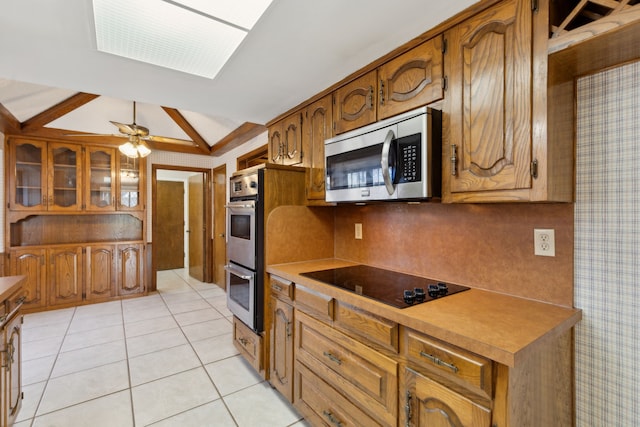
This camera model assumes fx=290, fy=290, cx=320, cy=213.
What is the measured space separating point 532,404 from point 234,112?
272cm

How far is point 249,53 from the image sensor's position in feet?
5.40

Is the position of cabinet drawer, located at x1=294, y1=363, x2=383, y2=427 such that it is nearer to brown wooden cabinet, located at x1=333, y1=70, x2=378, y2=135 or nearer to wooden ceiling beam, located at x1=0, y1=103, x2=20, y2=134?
brown wooden cabinet, located at x1=333, y1=70, x2=378, y2=135

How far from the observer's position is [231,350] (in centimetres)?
277

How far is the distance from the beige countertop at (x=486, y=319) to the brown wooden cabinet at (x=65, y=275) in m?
4.25

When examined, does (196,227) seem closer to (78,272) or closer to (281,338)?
(78,272)

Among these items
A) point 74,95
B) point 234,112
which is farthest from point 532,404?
point 74,95

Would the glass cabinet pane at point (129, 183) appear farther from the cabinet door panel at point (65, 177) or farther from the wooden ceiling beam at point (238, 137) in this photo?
the wooden ceiling beam at point (238, 137)

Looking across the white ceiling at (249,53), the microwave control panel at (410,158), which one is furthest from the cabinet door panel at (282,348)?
the white ceiling at (249,53)

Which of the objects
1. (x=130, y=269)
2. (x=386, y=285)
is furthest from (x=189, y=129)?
(x=386, y=285)

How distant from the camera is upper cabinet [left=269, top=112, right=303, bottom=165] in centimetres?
239

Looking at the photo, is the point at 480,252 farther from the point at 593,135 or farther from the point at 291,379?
the point at 291,379

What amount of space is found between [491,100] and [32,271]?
5.24 meters

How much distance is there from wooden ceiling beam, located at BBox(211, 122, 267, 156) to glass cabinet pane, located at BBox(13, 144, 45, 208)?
2252 millimetres

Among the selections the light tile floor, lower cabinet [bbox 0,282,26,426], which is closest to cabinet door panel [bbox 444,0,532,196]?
the light tile floor
